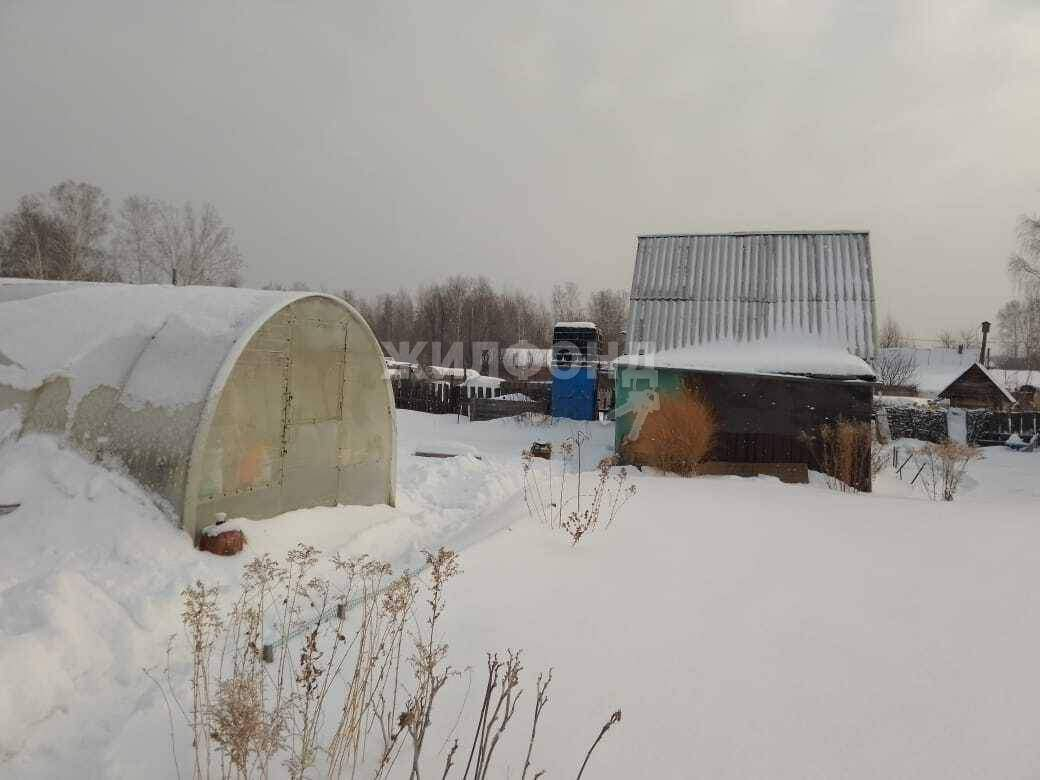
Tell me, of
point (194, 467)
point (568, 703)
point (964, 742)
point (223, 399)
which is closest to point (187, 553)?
point (194, 467)

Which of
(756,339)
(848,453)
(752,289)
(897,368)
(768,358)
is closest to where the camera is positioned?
(848,453)

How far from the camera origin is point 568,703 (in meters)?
2.97

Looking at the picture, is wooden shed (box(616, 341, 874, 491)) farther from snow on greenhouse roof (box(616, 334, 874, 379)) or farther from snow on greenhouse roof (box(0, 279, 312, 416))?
snow on greenhouse roof (box(0, 279, 312, 416))

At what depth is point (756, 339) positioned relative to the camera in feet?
41.4

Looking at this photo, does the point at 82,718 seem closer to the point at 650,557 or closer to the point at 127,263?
the point at 650,557

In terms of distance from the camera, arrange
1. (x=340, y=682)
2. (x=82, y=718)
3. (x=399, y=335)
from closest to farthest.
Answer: (x=82, y=718) → (x=340, y=682) → (x=399, y=335)

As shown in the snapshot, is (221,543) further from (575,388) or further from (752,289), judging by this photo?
(575,388)

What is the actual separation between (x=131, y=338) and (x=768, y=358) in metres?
10.8

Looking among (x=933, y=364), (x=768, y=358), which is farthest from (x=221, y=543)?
(x=933, y=364)

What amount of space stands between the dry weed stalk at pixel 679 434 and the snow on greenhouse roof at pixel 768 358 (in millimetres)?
752

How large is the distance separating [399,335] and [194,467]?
198ft

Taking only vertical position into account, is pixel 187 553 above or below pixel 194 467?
below

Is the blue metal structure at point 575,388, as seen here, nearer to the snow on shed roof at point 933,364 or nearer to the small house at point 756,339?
the small house at point 756,339

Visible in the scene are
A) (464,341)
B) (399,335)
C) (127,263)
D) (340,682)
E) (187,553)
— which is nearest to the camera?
(340,682)
